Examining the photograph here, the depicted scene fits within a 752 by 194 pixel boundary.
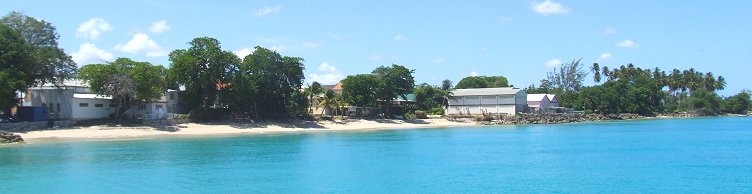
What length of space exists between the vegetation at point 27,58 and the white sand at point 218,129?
4524 millimetres

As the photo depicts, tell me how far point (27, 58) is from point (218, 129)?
1830 centimetres

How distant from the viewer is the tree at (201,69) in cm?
6519

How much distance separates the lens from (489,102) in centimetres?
10062

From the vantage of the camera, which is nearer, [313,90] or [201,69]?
[201,69]

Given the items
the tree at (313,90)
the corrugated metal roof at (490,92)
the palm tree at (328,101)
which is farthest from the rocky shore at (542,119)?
the tree at (313,90)

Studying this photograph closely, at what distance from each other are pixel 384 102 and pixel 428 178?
59.8 metres

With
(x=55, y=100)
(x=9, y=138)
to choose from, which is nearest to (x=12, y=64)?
(x=55, y=100)

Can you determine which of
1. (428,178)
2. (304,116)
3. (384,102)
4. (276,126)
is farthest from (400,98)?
(428,178)

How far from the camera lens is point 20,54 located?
54719 mm

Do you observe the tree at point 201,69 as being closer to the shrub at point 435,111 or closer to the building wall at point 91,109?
the building wall at point 91,109

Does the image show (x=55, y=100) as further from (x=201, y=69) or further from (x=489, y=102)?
(x=489, y=102)

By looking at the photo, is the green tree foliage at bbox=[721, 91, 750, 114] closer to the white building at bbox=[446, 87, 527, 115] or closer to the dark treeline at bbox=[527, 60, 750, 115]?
the dark treeline at bbox=[527, 60, 750, 115]

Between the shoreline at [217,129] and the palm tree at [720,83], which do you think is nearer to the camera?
the shoreline at [217,129]

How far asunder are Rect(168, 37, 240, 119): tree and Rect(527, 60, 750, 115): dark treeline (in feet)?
229
